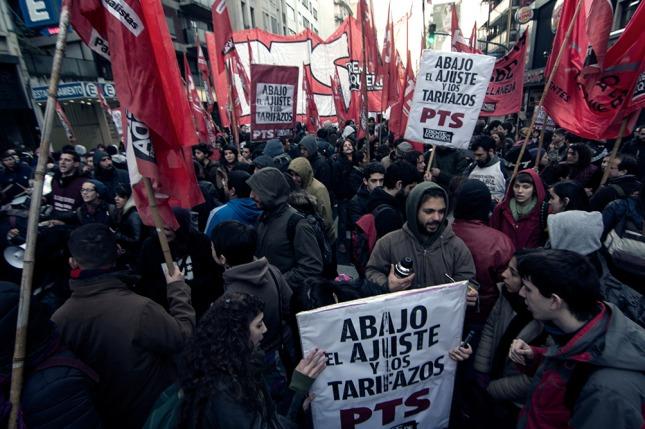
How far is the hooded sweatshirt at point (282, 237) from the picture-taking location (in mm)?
2863

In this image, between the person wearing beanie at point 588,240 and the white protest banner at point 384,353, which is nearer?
the white protest banner at point 384,353

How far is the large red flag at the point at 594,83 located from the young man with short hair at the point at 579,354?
303 centimetres

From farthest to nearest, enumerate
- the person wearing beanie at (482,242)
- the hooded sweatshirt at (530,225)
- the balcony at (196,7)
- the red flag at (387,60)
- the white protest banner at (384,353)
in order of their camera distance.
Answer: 1. the balcony at (196,7)
2. the red flag at (387,60)
3. the hooded sweatshirt at (530,225)
4. the person wearing beanie at (482,242)
5. the white protest banner at (384,353)

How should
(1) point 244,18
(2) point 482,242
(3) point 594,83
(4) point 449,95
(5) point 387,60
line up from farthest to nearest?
(1) point 244,18 → (5) point 387,60 → (4) point 449,95 → (3) point 594,83 → (2) point 482,242

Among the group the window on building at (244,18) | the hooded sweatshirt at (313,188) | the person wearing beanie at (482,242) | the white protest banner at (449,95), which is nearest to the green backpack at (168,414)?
the person wearing beanie at (482,242)

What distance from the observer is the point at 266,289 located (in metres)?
2.29

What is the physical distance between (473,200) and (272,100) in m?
4.16

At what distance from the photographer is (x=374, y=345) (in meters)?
1.97

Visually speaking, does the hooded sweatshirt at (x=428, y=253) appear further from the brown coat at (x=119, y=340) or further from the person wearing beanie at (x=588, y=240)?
the brown coat at (x=119, y=340)

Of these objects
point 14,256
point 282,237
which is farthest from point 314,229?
point 14,256

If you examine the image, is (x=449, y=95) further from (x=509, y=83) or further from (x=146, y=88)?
(x=146, y=88)

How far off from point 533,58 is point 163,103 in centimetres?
2812

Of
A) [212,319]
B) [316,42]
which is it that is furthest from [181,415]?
[316,42]

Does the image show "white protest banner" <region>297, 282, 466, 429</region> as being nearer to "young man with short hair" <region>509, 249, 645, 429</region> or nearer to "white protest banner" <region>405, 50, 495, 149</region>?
Result: "young man with short hair" <region>509, 249, 645, 429</region>
